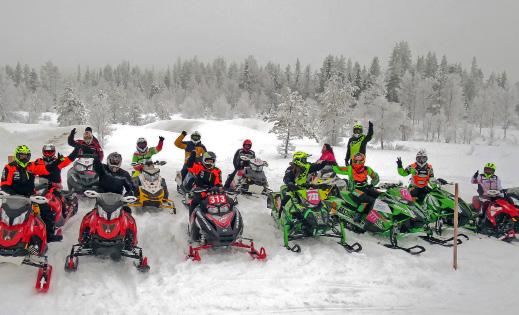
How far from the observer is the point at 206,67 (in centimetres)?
13462

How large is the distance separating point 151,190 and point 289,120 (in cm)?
1881

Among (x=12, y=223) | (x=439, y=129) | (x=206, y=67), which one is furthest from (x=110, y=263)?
(x=206, y=67)

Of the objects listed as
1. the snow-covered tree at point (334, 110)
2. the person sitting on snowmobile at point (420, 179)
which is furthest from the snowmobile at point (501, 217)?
the snow-covered tree at point (334, 110)

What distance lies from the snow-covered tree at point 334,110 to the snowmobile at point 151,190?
2890 centimetres

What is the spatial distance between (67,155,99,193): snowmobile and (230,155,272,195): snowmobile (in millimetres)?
4106

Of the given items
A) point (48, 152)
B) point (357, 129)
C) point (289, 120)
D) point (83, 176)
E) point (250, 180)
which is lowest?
point (250, 180)

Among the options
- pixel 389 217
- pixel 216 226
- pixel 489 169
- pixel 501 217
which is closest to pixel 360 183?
pixel 389 217

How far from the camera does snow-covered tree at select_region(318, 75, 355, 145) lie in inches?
1485

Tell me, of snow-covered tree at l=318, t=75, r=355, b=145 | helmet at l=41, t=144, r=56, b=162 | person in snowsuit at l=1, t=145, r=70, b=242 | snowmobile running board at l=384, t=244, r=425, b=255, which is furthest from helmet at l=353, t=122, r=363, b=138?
snow-covered tree at l=318, t=75, r=355, b=145

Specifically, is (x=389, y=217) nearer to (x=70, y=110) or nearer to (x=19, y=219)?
(x=19, y=219)

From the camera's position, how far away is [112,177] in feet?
26.8

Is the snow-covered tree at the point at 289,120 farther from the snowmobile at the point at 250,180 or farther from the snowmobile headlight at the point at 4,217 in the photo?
the snowmobile headlight at the point at 4,217

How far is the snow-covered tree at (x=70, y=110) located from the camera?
45.7 metres

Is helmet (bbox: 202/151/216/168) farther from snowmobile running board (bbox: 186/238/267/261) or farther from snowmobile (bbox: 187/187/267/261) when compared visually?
snowmobile running board (bbox: 186/238/267/261)
